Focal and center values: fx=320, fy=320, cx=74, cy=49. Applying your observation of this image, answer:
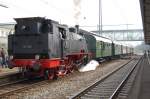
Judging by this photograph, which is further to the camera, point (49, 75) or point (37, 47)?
point (49, 75)

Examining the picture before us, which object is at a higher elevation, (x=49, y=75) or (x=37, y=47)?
(x=37, y=47)

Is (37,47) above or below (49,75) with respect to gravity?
above

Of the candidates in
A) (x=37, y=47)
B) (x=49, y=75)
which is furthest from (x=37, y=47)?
(x=49, y=75)

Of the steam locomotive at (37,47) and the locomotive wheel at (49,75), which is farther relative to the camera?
the locomotive wheel at (49,75)

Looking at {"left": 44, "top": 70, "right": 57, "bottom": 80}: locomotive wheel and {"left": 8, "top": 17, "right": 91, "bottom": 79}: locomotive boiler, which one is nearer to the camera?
{"left": 8, "top": 17, "right": 91, "bottom": 79}: locomotive boiler

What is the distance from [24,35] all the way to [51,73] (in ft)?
8.06

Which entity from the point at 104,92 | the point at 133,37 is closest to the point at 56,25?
the point at 104,92

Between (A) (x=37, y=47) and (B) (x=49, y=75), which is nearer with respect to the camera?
(A) (x=37, y=47)

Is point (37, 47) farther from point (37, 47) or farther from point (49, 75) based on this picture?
point (49, 75)

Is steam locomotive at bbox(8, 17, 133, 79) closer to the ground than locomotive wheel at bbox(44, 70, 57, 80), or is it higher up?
higher up

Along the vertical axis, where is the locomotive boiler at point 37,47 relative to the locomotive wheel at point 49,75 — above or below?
above

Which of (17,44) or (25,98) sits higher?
(17,44)

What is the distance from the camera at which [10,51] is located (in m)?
16.3

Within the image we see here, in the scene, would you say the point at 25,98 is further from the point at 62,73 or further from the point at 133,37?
the point at 133,37
